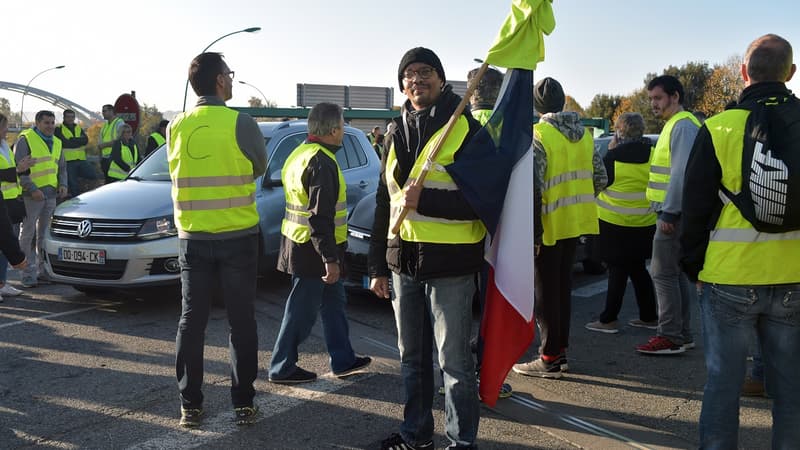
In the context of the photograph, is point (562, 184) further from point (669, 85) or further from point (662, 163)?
point (669, 85)

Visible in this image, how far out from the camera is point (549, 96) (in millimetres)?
5016

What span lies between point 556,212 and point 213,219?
8.01 feet

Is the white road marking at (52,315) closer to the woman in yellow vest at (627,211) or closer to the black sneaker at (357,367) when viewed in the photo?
the black sneaker at (357,367)

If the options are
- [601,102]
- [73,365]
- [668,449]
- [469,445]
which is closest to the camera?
[469,445]

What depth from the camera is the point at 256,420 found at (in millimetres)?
4250

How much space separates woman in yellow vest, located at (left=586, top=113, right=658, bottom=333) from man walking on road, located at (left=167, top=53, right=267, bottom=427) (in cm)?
328

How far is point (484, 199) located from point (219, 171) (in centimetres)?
165

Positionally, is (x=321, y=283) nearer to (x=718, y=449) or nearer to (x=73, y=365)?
(x=73, y=365)

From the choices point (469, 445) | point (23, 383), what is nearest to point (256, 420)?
point (469, 445)

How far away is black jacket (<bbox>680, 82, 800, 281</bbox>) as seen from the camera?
10.3ft

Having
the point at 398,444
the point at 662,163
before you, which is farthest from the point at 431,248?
the point at 662,163

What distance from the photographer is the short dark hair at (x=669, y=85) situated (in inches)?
216

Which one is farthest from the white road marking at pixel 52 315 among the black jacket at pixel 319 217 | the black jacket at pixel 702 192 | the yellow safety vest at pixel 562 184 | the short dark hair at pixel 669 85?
the black jacket at pixel 702 192

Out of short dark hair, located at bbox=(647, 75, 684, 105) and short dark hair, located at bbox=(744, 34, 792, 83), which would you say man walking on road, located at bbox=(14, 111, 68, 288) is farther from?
short dark hair, located at bbox=(744, 34, 792, 83)
